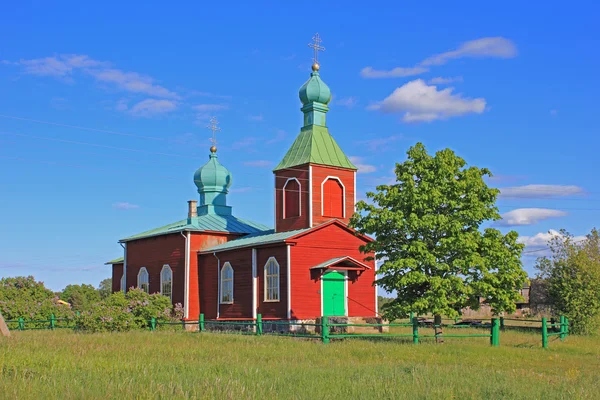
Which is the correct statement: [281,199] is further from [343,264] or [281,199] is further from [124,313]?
[124,313]

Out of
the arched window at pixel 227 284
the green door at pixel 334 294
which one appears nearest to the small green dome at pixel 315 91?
the green door at pixel 334 294

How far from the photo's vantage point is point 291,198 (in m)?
31.4

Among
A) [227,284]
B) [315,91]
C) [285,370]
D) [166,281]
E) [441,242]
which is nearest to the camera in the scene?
[285,370]

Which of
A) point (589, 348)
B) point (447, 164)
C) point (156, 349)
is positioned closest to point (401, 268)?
point (447, 164)

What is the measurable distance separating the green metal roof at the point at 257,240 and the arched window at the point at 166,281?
2437 millimetres

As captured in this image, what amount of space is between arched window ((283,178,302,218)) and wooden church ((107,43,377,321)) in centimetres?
4

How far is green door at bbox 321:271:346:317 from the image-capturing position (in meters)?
28.6

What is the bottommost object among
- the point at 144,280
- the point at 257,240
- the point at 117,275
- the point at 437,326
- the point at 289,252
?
the point at 437,326

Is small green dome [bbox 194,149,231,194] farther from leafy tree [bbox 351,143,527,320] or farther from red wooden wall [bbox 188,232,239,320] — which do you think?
leafy tree [bbox 351,143,527,320]

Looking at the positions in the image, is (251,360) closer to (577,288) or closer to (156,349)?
(156,349)

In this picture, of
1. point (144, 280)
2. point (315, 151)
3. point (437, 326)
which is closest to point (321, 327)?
point (437, 326)

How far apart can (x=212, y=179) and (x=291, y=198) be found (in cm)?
784

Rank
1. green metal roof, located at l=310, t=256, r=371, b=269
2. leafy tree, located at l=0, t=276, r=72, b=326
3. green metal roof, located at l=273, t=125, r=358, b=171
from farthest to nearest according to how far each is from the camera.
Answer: leafy tree, located at l=0, t=276, r=72, b=326, green metal roof, located at l=273, t=125, r=358, b=171, green metal roof, located at l=310, t=256, r=371, b=269

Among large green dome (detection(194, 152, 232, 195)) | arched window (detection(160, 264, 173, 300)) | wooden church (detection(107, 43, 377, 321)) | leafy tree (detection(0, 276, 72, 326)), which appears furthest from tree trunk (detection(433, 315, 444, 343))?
leafy tree (detection(0, 276, 72, 326))
